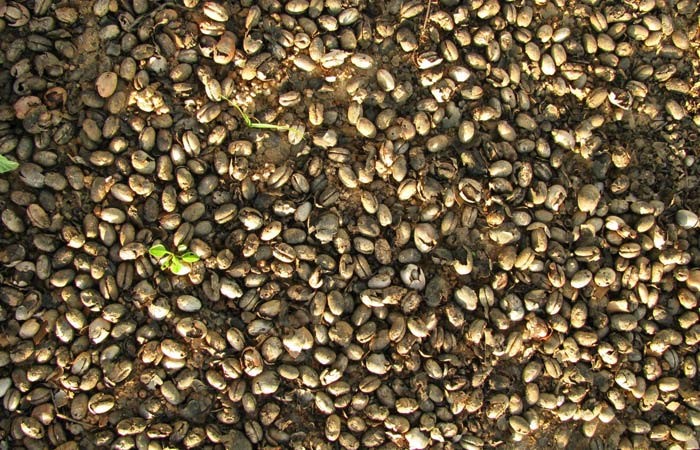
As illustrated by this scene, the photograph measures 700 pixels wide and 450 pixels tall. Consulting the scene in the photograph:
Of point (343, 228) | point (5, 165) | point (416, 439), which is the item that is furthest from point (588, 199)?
point (5, 165)

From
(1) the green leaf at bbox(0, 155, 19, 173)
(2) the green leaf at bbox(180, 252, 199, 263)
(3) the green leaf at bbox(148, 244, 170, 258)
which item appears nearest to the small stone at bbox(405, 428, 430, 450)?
(2) the green leaf at bbox(180, 252, 199, 263)

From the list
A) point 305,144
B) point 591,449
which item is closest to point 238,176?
point 305,144

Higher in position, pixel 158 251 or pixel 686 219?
pixel 686 219

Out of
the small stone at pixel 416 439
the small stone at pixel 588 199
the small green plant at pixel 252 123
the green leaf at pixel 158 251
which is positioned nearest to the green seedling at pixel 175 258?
the green leaf at pixel 158 251

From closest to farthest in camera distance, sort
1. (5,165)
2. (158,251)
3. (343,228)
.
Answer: (5,165) → (158,251) → (343,228)

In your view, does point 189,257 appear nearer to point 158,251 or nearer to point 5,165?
point 158,251

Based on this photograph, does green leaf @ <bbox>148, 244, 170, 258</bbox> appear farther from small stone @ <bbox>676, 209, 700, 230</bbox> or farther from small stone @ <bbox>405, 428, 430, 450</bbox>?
small stone @ <bbox>676, 209, 700, 230</bbox>
